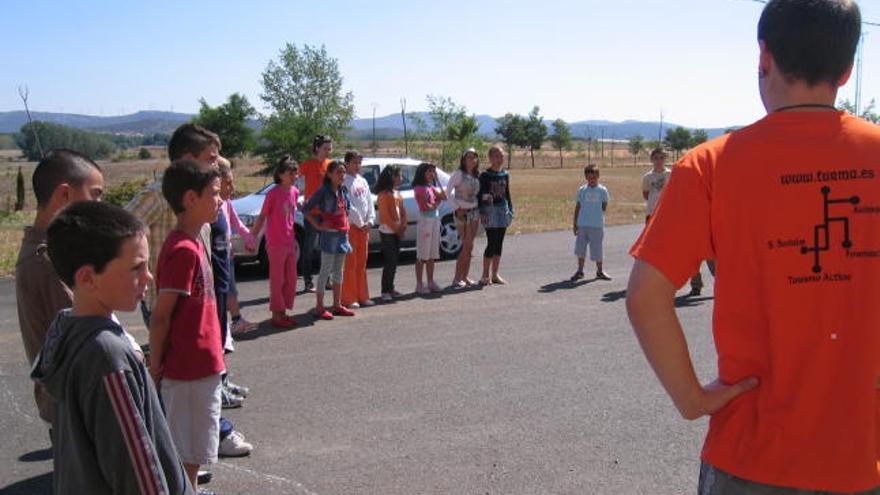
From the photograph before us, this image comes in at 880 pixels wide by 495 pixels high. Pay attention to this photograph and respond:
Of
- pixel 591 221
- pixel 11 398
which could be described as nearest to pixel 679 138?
pixel 591 221

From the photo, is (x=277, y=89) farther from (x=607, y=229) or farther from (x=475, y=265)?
(x=475, y=265)

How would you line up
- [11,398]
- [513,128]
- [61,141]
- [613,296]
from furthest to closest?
[61,141], [513,128], [613,296], [11,398]

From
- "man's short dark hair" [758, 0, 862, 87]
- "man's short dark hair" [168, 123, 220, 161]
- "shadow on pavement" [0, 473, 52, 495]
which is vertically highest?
"man's short dark hair" [758, 0, 862, 87]

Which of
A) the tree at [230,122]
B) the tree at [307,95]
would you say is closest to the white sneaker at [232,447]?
the tree at [307,95]

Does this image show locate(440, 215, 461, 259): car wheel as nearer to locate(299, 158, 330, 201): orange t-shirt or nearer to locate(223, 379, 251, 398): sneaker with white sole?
locate(299, 158, 330, 201): orange t-shirt

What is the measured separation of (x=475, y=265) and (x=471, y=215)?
2.04m

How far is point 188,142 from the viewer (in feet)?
16.0

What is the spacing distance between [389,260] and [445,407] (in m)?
4.64

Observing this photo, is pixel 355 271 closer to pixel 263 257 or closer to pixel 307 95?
pixel 263 257

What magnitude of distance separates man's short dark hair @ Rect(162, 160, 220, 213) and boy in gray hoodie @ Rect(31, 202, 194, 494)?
1.59 meters

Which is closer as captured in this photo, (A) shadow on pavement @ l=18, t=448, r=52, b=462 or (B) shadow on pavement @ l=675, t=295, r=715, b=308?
(A) shadow on pavement @ l=18, t=448, r=52, b=462

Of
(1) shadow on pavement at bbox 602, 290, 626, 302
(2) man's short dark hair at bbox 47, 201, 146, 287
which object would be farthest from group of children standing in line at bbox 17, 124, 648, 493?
(1) shadow on pavement at bbox 602, 290, 626, 302

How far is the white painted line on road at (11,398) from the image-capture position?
18.9 ft

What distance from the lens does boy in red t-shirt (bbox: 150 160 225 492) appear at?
12.8 ft
